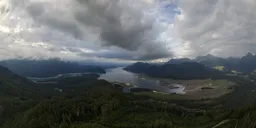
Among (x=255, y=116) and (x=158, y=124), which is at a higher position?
(x=255, y=116)

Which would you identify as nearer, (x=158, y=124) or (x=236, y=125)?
(x=236, y=125)

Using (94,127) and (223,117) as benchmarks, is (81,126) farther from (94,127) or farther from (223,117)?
(223,117)

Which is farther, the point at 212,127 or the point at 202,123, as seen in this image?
the point at 202,123

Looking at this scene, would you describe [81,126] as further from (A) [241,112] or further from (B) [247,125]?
(A) [241,112]

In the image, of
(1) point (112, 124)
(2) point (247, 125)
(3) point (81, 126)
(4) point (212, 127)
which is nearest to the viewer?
(2) point (247, 125)

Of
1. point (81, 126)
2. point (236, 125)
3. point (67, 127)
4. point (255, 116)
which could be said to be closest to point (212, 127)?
point (236, 125)

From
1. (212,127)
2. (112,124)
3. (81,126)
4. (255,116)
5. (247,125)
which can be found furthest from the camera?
(112,124)

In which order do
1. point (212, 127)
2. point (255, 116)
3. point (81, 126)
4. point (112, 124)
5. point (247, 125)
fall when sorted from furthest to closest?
1. point (112, 124)
2. point (81, 126)
3. point (212, 127)
4. point (255, 116)
5. point (247, 125)

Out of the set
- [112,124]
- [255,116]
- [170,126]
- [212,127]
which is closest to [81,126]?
[112,124]
